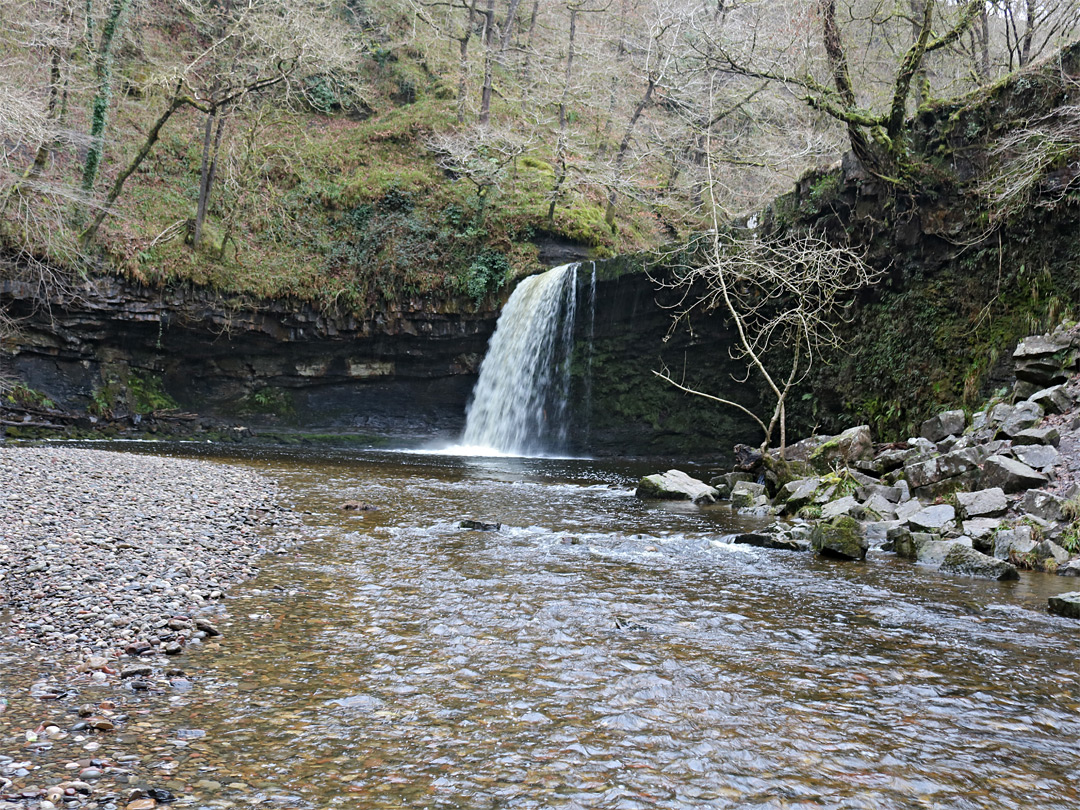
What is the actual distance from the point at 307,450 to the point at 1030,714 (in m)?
15.2

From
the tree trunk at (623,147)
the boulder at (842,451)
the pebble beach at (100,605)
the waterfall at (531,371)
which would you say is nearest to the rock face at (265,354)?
the waterfall at (531,371)

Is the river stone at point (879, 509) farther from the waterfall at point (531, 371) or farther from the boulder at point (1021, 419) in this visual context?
the waterfall at point (531, 371)

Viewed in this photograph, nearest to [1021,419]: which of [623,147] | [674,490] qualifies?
[674,490]

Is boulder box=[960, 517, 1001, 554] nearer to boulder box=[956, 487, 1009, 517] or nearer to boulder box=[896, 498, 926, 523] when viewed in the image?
boulder box=[956, 487, 1009, 517]

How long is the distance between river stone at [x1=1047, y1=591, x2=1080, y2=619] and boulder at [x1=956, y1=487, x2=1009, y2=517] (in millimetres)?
2243

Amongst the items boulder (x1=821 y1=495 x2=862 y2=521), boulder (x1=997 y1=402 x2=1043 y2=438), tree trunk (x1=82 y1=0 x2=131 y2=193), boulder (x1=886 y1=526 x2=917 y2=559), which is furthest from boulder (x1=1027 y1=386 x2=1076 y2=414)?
tree trunk (x1=82 y1=0 x2=131 y2=193)

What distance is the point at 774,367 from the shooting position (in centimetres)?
1595

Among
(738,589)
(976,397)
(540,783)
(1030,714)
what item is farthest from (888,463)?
(540,783)

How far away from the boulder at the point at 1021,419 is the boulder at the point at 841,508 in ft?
5.88

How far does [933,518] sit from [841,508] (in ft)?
3.90

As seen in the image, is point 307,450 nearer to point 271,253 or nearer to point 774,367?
point 271,253

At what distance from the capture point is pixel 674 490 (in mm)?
10367

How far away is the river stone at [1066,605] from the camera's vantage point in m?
4.57

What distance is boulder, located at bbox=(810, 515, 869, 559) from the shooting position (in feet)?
21.1
